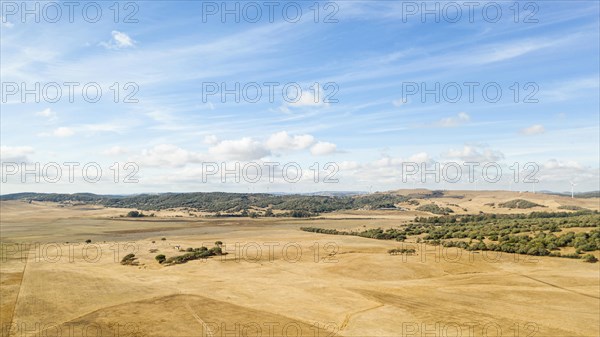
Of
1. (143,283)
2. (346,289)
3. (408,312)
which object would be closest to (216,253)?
(143,283)

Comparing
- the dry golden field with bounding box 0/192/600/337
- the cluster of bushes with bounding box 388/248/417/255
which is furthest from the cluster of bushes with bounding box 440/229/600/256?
the cluster of bushes with bounding box 388/248/417/255

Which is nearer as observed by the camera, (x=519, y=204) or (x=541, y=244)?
(x=541, y=244)

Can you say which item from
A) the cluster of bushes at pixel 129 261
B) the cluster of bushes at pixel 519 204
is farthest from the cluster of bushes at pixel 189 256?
the cluster of bushes at pixel 519 204

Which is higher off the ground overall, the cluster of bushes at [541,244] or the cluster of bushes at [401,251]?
the cluster of bushes at [541,244]

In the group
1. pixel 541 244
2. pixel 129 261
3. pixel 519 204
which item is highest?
pixel 541 244

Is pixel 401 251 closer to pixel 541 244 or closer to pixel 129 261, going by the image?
pixel 541 244

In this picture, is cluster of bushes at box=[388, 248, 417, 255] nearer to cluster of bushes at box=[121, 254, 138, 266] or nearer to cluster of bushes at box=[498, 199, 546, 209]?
cluster of bushes at box=[121, 254, 138, 266]

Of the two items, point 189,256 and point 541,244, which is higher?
point 541,244

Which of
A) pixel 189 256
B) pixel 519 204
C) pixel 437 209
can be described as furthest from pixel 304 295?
pixel 519 204

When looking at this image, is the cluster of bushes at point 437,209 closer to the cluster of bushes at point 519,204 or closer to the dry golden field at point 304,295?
the cluster of bushes at point 519,204
